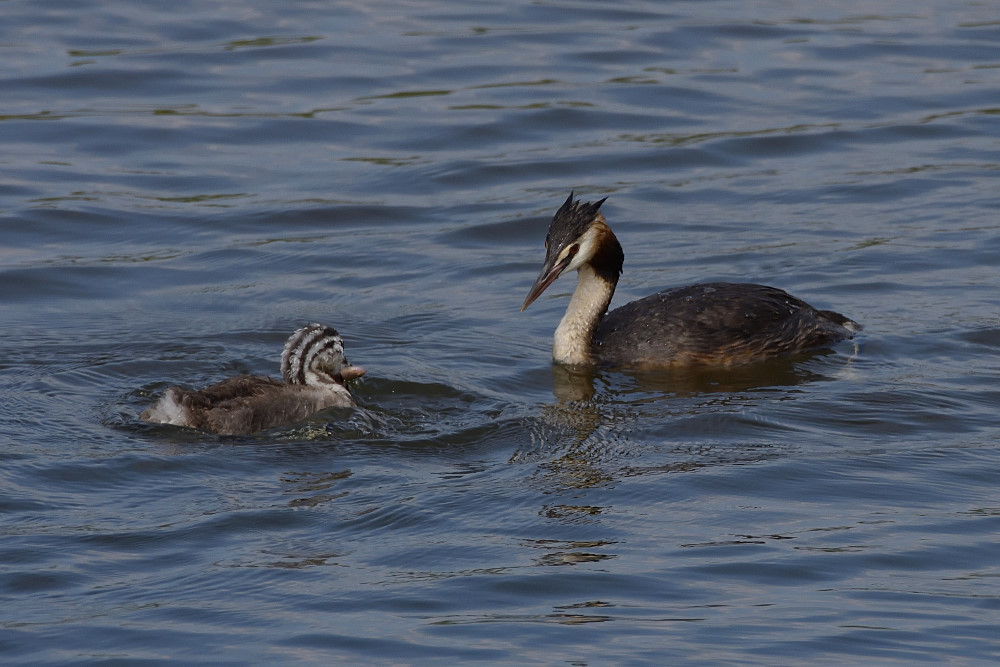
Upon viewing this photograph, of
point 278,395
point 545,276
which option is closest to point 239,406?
point 278,395

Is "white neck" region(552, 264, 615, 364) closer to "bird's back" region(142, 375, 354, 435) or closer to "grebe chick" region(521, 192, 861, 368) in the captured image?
"grebe chick" region(521, 192, 861, 368)

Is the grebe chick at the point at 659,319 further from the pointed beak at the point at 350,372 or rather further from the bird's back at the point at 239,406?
the bird's back at the point at 239,406

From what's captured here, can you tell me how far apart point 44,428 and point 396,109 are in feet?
31.3

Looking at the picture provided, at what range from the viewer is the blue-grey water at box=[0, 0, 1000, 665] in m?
6.65

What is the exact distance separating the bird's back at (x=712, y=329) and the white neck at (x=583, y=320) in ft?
0.30

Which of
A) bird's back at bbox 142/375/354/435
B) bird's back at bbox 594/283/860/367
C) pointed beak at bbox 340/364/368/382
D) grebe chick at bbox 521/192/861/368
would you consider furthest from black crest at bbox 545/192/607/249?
bird's back at bbox 142/375/354/435

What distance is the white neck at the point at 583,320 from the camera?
10.7 metres

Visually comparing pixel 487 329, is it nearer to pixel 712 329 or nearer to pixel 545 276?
pixel 545 276

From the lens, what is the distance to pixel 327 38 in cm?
2044

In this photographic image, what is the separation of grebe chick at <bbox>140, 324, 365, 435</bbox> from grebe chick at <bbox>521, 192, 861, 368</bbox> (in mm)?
1649

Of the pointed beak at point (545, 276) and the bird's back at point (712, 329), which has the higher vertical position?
the pointed beak at point (545, 276)

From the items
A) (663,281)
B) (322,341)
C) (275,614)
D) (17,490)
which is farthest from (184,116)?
(275,614)

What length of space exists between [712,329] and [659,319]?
1.17 feet

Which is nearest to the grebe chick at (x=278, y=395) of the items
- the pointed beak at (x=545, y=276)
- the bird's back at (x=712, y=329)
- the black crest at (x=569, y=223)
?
the pointed beak at (x=545, y=276)
